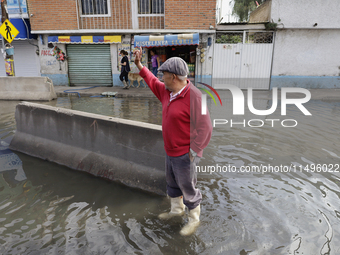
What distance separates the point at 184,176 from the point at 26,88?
437 inches

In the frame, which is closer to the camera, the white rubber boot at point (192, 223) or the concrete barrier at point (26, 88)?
the white rubber boot at point (192, 223)

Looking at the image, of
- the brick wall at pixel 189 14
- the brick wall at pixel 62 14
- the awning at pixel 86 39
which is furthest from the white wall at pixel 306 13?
the awning at pixel 86 39

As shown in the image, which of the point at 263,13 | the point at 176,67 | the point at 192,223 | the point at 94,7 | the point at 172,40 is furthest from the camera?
the point at 263,13

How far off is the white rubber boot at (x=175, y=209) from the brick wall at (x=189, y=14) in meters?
13.2

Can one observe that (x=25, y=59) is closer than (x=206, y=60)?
No

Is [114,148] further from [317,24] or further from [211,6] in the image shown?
[317,24]

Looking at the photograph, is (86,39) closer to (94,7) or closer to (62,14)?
(62,14)

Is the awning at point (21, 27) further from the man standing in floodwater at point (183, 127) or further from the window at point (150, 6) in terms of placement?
the man standing in floodwater at point (183, 127)

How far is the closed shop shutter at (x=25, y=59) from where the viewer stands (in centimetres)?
1670

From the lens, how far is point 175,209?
324 centimetres

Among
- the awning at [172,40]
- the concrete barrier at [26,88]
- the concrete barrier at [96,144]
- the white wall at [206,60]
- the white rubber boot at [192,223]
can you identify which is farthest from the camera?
the white wall at [206,60]

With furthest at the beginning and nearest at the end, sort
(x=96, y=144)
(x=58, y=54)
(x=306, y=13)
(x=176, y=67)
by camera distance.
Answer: (x=58, y=54) < (x=306, y=13) < (x=96, y=144) < (x=176, y=67)

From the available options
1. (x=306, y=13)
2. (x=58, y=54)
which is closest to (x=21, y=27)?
(x=58, y=54)

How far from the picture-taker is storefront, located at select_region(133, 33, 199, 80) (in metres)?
14.0
